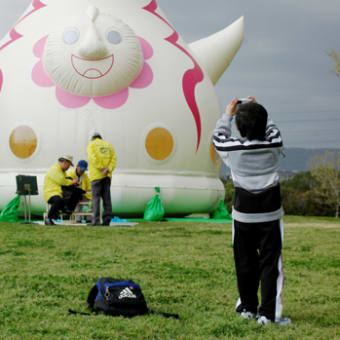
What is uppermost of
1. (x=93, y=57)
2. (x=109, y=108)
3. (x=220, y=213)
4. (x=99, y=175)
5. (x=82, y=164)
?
(x=93, y=57)

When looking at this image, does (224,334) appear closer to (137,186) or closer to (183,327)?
(183,327)

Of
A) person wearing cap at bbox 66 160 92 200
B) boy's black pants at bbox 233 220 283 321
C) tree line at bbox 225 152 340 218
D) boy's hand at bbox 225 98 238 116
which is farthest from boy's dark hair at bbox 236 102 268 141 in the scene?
tree line at bbox 225 152 340 218

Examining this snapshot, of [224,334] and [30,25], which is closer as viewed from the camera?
[224,334]

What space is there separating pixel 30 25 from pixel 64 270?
26.5 ft

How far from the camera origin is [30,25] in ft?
35.8

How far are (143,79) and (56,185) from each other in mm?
3072

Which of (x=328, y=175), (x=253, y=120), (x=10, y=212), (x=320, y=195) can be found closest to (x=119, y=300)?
(x=253, y=120)

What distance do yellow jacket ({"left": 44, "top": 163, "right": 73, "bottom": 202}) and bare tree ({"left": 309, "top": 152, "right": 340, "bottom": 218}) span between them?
28466 millimetres

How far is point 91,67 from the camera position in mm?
9875

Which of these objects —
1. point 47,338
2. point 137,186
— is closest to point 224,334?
point 47,338

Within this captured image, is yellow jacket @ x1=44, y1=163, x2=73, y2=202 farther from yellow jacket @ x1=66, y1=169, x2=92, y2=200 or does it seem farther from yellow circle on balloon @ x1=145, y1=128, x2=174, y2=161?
yellow circle on balloon @ x1=145, y1=128, x2=174, y2=161

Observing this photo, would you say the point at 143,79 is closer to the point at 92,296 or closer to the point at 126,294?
the point at 92,296

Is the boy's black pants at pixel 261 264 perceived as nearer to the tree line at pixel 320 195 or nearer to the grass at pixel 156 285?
the grass at pixel 156 285

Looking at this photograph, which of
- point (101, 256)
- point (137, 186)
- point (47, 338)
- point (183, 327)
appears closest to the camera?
point (47, 338)
